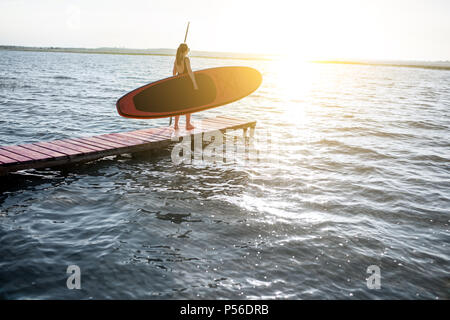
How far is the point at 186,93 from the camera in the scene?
12484mm

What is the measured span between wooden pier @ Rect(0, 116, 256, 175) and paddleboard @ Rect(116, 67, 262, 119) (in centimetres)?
78

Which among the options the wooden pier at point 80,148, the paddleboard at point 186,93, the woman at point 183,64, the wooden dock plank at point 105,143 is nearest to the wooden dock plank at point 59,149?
the wooden pier at point 80,148

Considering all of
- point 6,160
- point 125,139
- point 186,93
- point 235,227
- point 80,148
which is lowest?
point 235,227

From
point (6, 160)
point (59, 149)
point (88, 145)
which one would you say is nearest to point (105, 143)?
point (88, 145)

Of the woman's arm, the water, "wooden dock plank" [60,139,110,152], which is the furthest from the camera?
the woman's arm

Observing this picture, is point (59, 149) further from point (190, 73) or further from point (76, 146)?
point (190, 73)

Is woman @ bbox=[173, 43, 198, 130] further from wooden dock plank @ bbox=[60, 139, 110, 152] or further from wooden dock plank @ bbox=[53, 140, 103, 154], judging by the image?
wooden dock plank @ bbox=[53, 140, 103, 154]

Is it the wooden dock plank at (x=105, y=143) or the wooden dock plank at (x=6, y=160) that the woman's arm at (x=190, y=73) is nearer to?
the wooden dock plank at (x=105, y=143)

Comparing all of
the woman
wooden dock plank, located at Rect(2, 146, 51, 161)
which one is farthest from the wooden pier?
the woman

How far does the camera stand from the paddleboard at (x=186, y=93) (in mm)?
11445

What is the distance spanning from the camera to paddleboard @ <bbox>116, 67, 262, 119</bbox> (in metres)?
11.4

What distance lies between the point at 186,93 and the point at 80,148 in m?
4.12

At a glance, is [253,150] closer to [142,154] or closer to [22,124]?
[142,154]
